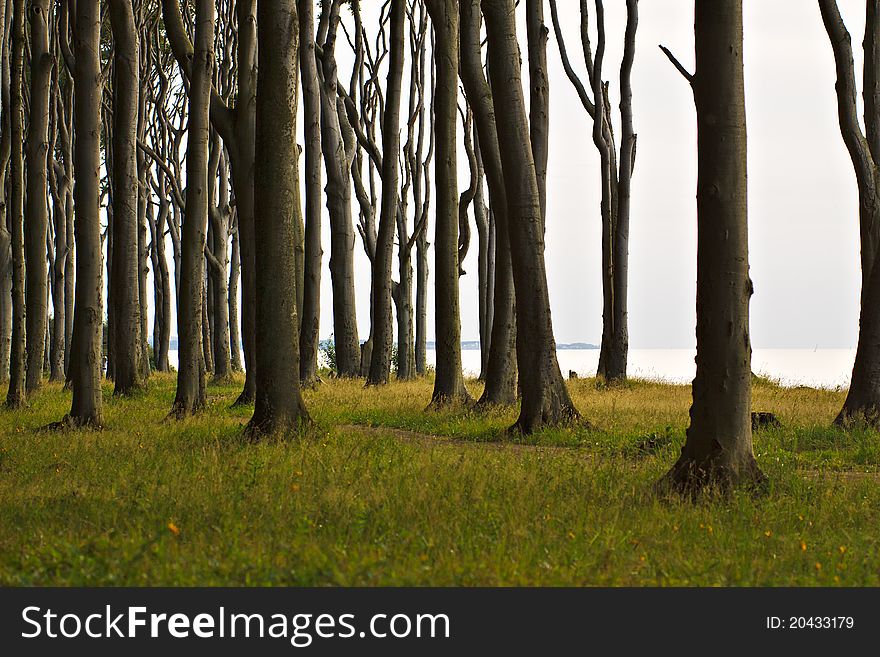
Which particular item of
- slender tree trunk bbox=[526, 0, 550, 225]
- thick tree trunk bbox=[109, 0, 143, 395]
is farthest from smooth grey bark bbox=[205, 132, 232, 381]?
slender tree trunk bbox=[526, 0, 550, 225]

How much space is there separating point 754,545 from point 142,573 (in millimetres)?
3333

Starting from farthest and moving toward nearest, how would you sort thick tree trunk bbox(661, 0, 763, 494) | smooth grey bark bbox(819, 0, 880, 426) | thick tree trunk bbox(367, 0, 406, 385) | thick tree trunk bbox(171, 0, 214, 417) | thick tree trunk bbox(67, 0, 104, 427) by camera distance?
thick tree trunk bbox(367, 0, 406, 385) → thick tree trunk bbox(171, 0, 214, 417) → thick tree trunk bbox(67, 0, 104, 427) → smooth grey bark bbox(819, 0, 880, 426) → thick tree trunk bbox(661, 0, 763, 494)

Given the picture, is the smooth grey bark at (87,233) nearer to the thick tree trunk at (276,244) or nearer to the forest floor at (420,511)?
the forest floor at (420,511)

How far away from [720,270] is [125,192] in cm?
1090

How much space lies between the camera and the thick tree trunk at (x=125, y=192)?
1416 centimetres

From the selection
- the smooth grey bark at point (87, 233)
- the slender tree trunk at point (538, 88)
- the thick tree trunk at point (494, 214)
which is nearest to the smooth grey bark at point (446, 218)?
the thick tree trunk at point (494, 214)

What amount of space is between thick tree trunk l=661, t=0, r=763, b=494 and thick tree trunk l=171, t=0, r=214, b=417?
760 centimetres

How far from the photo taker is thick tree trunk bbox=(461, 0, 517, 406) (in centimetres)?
1359

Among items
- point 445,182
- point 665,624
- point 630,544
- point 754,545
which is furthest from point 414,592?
point 445,182

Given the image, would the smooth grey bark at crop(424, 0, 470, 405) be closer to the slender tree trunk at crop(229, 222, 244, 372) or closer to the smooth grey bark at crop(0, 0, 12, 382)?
the smooth grey bark at crop(0, 0, 12, 382)

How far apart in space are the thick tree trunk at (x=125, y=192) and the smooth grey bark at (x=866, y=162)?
938cm

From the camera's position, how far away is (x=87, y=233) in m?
12.1

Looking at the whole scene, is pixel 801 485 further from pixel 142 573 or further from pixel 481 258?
pixel 481 258

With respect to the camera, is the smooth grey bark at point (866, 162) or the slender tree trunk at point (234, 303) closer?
the smooth grey bark at point (866, 162)
